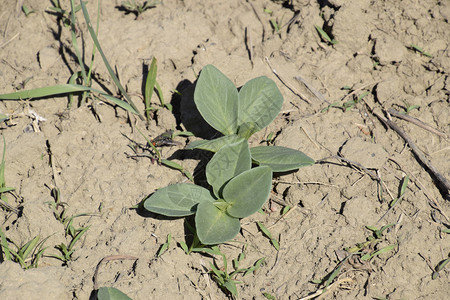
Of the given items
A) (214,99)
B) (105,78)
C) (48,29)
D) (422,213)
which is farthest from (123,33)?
(422,213)

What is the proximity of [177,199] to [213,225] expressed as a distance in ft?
0.69

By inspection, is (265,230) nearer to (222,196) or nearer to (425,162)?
(222,196)

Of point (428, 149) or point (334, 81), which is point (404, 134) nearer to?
point (428, 149)

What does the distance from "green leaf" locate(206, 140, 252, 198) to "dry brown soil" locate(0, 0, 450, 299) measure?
215 millimetres

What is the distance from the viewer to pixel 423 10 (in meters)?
2.62

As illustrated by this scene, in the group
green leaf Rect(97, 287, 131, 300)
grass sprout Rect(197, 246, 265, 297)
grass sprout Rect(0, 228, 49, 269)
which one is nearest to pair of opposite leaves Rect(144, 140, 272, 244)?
grass sprout Rect(197, 246, 265, 297)

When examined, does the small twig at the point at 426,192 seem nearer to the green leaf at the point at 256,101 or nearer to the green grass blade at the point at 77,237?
the green leaf at the point at 256,101

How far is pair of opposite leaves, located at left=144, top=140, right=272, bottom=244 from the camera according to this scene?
6.59 feet

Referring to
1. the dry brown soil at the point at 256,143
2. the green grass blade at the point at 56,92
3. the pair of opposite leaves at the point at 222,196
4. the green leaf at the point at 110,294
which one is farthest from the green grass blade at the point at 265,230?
the green grass blade at the point at 56,92

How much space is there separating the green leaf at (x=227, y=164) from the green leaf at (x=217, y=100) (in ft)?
0.79

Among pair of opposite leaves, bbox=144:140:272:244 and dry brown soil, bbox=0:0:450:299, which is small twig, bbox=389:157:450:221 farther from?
pair of opposite leaves, bbox=144:140:272:244

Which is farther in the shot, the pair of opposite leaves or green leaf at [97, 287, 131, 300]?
the pair of opposite leaves

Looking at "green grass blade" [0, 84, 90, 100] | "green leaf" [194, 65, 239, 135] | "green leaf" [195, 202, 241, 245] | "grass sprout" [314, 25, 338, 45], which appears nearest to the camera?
"green leaf" [195, 202, 241, 245]

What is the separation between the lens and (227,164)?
2.13 m
